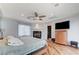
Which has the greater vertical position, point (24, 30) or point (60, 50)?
point (24, 30)

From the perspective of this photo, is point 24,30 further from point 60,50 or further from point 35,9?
point 60,50

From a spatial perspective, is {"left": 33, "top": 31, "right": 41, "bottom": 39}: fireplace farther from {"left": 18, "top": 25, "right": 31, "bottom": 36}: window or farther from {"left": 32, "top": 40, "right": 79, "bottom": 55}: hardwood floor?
{"left": 32, "top": 40, "right": 79, "bottom": 55}: hardwood floor

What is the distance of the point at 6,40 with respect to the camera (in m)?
1.72

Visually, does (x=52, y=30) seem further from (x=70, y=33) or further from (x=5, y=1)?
(x=5, y=1)

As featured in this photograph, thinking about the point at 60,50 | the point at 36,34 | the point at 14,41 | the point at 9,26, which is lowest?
the point at 60,50

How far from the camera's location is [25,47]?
5.85 ft

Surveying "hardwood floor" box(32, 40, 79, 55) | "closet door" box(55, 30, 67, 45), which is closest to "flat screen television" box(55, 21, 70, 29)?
"closet door" box(55, 30, 67, 45)

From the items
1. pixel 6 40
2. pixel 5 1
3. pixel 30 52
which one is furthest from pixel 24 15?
pixel 30 52

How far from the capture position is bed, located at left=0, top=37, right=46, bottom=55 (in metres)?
1.71

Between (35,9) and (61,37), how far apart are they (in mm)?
717

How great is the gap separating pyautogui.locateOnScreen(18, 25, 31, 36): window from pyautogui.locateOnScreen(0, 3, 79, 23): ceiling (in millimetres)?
147

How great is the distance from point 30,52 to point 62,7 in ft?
3.30

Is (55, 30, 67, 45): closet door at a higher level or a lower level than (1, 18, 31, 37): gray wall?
lower

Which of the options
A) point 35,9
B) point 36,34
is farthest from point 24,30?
point 35,9
